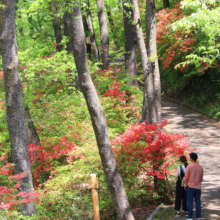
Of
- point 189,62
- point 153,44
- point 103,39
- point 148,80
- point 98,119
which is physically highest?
point 103,39

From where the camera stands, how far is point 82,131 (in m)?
9.34

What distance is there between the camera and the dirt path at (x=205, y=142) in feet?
21.8

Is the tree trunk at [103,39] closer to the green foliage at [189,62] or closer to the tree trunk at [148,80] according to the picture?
the green foliage at [189,62]

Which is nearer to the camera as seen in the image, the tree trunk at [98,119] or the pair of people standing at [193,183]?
the pair of people standing at [193,183]

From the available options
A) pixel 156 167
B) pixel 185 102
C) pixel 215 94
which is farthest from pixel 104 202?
pixel 185 102

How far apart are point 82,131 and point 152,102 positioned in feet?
9.58

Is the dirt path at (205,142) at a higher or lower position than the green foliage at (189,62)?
lower

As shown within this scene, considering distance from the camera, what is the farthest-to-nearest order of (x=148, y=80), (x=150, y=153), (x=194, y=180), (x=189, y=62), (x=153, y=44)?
(x=189, y=62)
(x=153, y=44)
(x=148, y=80)
(x=150, y=153)
(x=194, y=180)

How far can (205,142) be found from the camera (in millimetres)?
10773

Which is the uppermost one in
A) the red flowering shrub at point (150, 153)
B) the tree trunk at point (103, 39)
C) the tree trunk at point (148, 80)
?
the tree trunk at point (103, 39)

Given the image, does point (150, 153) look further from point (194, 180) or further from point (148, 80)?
point (148, 80)

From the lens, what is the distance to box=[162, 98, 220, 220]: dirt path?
664cm

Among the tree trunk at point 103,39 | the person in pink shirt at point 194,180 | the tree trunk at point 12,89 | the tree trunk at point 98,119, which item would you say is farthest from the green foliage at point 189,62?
the tree trunk at point 12,89

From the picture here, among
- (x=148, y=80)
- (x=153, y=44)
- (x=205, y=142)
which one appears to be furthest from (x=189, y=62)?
(x=148, y=80)
